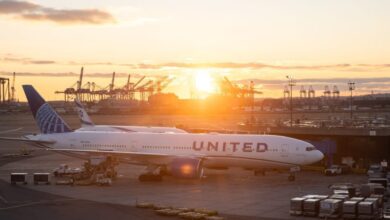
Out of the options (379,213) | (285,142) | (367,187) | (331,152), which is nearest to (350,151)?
(331,152)

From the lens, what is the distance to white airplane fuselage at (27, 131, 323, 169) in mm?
46531

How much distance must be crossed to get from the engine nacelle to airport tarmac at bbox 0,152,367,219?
77cm

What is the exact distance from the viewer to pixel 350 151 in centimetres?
6075

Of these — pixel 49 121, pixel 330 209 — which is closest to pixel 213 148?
pixel 49 121

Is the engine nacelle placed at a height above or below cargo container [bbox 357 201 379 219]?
above

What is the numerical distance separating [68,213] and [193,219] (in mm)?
7864

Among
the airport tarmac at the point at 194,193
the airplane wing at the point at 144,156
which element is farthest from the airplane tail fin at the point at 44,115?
the airplane wing at the point at 144,156

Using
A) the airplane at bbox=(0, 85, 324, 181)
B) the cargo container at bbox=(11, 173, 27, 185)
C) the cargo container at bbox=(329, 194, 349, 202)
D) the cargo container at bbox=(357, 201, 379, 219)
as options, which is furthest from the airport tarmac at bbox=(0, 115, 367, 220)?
the cargo container at bbox=(357, 201, 379, 219)

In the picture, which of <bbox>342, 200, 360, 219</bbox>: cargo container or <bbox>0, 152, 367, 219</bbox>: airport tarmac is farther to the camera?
<bbox>0, 152, 367, 219</bbox>: airport tarmac

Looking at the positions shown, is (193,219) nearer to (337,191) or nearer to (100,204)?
(100,204)

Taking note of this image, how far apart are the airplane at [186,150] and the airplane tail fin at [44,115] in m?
1.04

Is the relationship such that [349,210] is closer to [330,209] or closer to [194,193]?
[330,209]

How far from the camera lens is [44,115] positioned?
55.3m

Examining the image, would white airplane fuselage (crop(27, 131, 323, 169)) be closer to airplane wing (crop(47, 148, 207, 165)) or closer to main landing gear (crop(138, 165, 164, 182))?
airplane wing (crop(47, 148, 207, 165))
